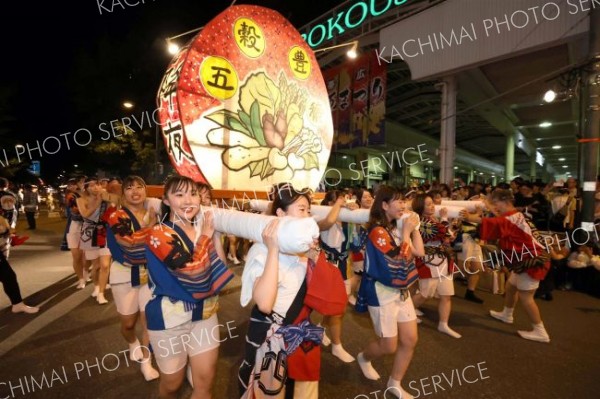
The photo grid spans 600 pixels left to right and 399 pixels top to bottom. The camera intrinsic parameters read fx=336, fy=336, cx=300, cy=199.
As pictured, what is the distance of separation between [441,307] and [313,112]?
10.1 ft

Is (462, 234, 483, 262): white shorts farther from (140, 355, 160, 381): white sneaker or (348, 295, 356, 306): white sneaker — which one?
(140, 355, 160, 381): white sneaker

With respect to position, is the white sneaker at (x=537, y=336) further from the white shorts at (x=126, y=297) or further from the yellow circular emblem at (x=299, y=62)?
the white shorts at (x=126, y=297)

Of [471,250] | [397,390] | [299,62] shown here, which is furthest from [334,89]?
[397,390]

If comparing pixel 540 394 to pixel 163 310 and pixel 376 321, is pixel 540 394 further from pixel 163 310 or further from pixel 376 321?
pixel 163 310

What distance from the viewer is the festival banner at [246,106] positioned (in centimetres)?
231

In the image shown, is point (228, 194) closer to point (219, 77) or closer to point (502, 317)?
point (219, 77)

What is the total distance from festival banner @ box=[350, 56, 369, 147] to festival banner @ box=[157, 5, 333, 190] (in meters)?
9.42

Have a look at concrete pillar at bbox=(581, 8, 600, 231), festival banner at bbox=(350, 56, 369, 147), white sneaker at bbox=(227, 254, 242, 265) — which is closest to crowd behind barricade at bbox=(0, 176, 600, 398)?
concrete pillar at bbox=(581, 8, 600, 231)

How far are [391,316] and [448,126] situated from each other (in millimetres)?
9902

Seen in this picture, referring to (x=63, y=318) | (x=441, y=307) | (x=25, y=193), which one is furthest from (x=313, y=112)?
(x=25, y=193)

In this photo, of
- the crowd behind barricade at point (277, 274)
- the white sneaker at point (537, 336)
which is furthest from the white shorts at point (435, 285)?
the white sneaker at point (537, 336)

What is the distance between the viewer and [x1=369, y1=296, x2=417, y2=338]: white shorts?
111 inches

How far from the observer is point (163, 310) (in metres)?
2.05

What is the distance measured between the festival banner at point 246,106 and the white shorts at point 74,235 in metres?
4.23
